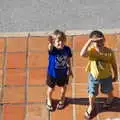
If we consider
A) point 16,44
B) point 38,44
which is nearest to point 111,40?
point 38,44

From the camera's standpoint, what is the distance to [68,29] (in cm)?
784

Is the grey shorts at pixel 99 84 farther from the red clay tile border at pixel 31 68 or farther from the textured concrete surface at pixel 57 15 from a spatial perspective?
the textured concrete surface at pixel 57 15

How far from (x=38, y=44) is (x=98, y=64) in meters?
1.91

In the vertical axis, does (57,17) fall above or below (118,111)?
above

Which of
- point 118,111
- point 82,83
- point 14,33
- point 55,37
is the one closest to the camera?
point 55,37

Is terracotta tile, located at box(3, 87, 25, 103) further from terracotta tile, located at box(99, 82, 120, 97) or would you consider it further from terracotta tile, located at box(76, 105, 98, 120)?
terracotta tile, located at box(99, 82, 120, 97)

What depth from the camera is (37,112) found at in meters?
6.45

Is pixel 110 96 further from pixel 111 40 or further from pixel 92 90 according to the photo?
pixel 111 40

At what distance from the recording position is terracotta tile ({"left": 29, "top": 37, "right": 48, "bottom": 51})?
7457 mm

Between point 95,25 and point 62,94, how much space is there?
1.90 m

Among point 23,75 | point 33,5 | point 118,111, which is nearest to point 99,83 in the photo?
point 118,111

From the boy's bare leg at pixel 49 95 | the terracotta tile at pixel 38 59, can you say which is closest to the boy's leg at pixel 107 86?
the boy's bare leg at pixel 49 95

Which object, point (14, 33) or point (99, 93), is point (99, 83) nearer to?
point (99, 93)

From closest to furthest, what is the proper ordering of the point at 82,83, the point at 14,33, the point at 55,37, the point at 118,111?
the point at 55,37, the point at 118,111, the point at 82,83, the point at 14,33
